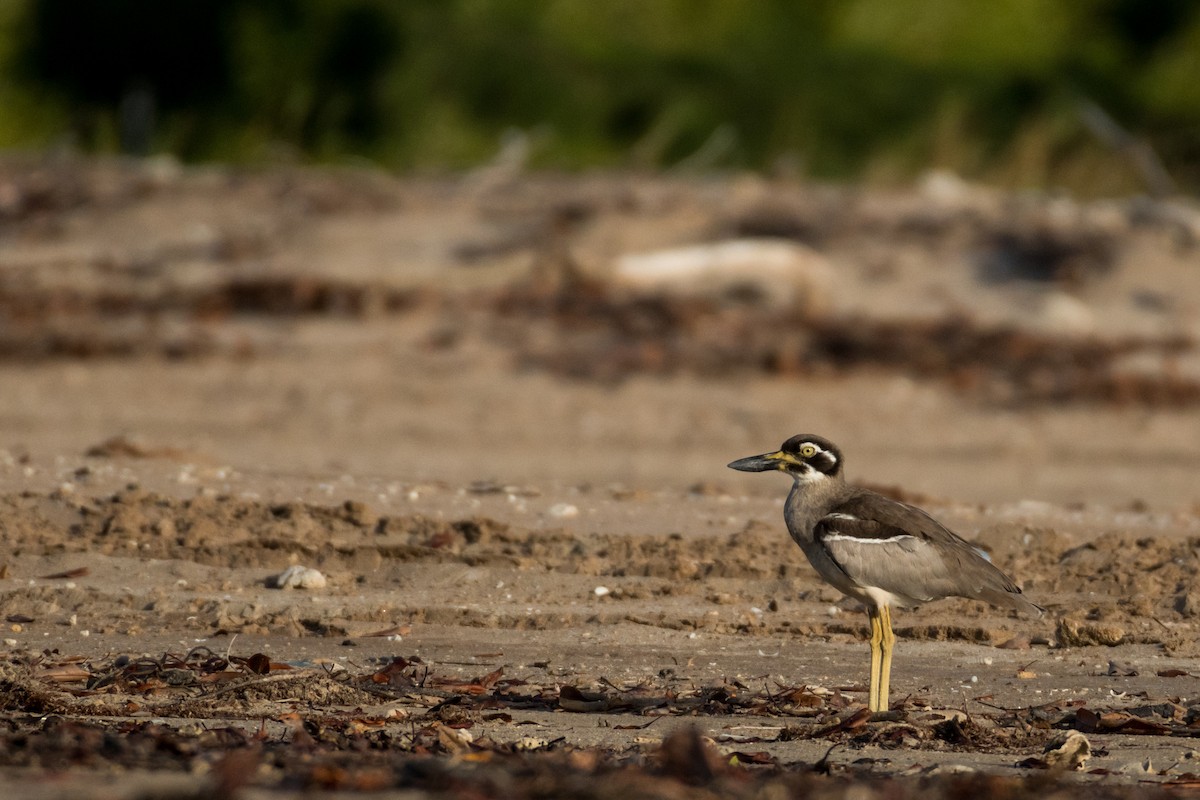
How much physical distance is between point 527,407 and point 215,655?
629 cm

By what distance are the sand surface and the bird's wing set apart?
1.19 ft

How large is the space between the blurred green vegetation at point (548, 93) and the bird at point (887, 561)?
39.7 feet

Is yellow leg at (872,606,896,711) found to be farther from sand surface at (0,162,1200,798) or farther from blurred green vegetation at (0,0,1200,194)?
blurred green vegetation at (0,0,1200,194)

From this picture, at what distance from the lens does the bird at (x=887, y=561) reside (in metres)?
5.63

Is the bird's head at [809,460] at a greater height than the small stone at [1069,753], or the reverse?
the bird's head at [809,460]

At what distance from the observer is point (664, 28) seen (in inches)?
957

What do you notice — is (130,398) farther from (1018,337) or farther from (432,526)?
(1018,337)

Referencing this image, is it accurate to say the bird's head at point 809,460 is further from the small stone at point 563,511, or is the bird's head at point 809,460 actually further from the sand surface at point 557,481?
the small stone at point 563,511

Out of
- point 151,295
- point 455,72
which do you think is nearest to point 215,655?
point 151,295

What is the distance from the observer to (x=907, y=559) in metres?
5.68

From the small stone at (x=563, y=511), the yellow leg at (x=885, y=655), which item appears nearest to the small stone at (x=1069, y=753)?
the yellow leg at (x=885, y=655)

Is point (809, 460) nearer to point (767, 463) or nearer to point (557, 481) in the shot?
point (767, 463)

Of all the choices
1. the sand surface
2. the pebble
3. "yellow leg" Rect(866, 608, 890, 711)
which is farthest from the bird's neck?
the pebble

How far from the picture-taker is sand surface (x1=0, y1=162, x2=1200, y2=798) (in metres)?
4.96
